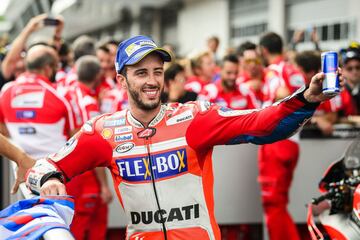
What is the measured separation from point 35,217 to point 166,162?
95cm

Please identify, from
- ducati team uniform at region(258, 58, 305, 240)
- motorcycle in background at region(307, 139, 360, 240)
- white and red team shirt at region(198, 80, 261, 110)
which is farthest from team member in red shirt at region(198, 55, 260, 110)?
motorcycle in background at region(307, 139, 360, 240)

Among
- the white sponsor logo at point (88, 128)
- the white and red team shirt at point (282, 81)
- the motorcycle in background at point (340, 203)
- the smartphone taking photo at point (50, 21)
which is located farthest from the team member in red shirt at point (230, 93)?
the white sponsor logo at point (88, 128)

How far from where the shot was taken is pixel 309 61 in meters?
7.01

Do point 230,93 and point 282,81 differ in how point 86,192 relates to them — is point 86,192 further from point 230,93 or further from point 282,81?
point 282,81

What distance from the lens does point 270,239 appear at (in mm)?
7137

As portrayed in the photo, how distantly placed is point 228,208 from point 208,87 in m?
1.60

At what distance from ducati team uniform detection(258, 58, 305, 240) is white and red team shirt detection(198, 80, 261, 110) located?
32.2 inches

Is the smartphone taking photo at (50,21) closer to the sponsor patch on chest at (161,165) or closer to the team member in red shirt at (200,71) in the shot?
the team member in red shirt at (200,71)

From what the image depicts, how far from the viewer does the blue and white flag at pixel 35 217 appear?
2.75 m

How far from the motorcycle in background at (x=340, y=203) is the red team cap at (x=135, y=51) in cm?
136

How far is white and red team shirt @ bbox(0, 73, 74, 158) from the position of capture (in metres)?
6.27

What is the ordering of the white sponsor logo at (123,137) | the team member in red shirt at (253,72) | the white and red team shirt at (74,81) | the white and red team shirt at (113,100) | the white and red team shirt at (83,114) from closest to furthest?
1. the white sponsor logo at (123,137)
2. the white and red team shirt at (83,114)
3. the white and red team shirt at (113,100)
4. the white and red team shirt at (74,81)
5. the team member in red shirt at (253,72)

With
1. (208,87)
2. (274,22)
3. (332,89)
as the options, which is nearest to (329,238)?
(332,89)

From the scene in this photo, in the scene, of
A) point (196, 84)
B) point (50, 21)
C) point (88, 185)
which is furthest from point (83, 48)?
point (88, 185)
